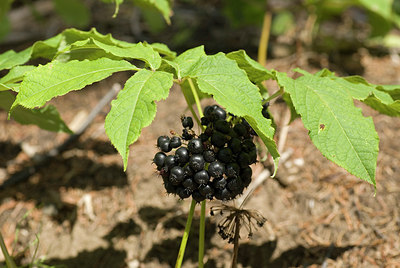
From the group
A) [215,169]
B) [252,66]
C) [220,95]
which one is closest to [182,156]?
[215,169]

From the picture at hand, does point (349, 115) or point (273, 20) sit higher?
point (349, 115)

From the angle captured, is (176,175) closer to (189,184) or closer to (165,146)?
(189,184)

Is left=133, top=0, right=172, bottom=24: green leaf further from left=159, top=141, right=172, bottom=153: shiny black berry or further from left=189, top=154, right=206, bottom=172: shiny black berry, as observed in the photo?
left=189, top=154, right=206, bottom=172: shiny black berry

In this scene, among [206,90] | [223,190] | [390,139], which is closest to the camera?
[206,90]

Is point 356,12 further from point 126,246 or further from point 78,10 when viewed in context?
point 126,246

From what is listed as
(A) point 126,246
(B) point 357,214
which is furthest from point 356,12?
(A) point 126,246

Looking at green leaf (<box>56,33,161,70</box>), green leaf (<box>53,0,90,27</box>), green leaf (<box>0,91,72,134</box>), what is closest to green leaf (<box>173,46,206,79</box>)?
green leaf (<box>56,33,161,70</box>)
